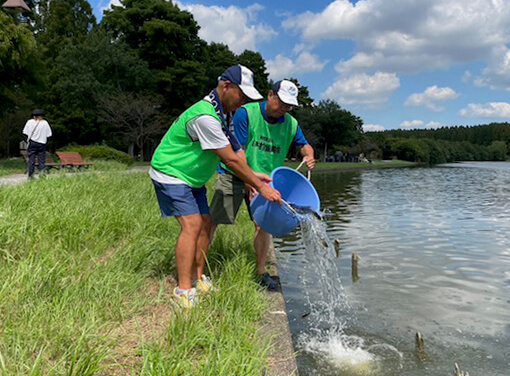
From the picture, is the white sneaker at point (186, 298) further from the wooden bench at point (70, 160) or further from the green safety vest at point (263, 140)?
the wooden bench at point (70, 160)

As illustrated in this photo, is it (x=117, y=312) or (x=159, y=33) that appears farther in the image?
(x=159, y=33)

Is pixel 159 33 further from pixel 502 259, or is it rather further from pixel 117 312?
pixel 117 312

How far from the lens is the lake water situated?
4211 millimetres

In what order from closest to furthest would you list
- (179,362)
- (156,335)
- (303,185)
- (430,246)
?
(179,362)
(156,335)
(303,185)
(430,246)

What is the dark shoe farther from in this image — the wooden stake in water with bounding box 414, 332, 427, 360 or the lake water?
the wooden stake in water with bounding box 414, 332, 427, 360

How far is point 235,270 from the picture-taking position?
399cm

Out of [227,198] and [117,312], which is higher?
[227,198]

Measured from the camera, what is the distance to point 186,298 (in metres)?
3.18

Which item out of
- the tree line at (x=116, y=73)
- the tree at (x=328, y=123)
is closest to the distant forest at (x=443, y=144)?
the tree at (x=328, y=123)

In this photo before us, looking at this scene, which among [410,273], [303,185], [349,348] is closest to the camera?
[303,185]

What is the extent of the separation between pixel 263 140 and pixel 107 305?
6.39 feet

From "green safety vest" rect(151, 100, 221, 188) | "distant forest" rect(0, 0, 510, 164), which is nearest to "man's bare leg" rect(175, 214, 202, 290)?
"green safety vest" rect(151, 100, 221, 188)

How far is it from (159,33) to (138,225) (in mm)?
30388

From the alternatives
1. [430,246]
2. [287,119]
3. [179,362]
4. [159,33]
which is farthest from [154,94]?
[179,362]
